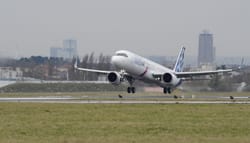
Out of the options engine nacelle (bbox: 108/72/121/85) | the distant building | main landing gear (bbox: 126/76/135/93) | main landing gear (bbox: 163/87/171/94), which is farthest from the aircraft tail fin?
the distant building

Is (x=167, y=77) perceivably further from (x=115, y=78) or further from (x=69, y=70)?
(x=69, y=70)

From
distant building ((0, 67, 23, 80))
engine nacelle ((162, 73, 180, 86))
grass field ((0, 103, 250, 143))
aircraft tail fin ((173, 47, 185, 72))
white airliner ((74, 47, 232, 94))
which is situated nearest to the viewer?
grass field ((0, 103, 250, 143))

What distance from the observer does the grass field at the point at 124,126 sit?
2538cm

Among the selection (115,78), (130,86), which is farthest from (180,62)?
(115,78)

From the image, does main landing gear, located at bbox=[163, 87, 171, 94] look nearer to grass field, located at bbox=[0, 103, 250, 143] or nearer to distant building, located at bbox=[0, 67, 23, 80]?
grass field, located at bbox=[0, 103, 250, 143]

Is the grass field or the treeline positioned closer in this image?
the grass field

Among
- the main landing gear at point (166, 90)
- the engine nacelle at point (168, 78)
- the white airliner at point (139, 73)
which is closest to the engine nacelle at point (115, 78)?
the white airliner at point (139, 73)

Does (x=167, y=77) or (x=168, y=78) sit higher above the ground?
(x=167, y=77)

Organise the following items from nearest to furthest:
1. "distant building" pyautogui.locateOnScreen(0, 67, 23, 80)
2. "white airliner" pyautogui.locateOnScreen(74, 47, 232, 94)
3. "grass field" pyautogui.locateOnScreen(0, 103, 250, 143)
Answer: "grass field" pyautogui.locateOnScreen(0, 103, 250, 143)
"white airliner" pyautogui.locateOnScreen(74, 47, 232, 94)
"distant building" pyautogui.locateOnScreen(0, 67, 23, 80)

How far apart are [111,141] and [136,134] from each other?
2.82 m

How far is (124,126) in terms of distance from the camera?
30516mm

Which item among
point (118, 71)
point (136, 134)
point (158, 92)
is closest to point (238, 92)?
point (158, 92)

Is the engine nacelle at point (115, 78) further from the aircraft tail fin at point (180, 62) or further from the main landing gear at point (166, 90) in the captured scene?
the aircraft tail fin at point (180, 62)

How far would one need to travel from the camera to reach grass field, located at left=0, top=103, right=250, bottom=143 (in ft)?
83.3
